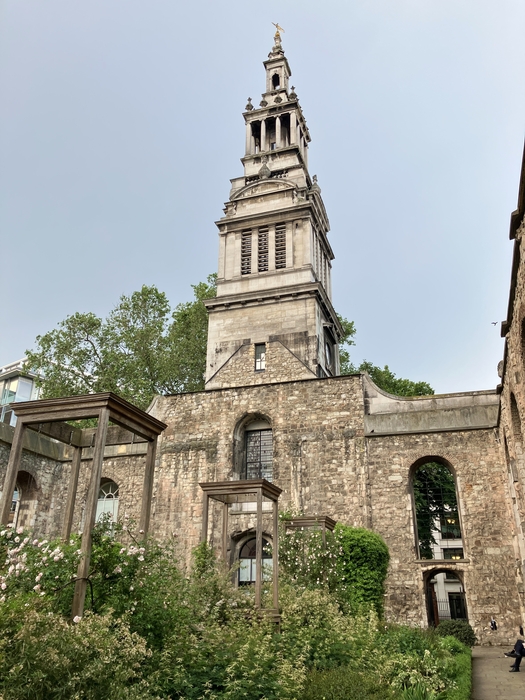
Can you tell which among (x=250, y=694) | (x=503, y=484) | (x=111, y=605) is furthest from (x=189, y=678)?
(x=503, y=484)

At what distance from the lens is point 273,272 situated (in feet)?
82.7

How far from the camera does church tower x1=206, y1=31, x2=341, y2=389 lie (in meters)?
23.0

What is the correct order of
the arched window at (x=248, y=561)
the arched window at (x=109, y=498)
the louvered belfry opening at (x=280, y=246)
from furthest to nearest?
the louvered belfry opening at (x=280, y=246) → the arched window at (x=109, y=498) → the arched window at (x=248, y=561)

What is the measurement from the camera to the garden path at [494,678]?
9352mm

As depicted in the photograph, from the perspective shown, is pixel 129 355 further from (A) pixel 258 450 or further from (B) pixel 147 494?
(B) pixel 147 494

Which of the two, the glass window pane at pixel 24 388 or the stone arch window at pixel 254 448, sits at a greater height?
the glass window pane at pixel 24 388

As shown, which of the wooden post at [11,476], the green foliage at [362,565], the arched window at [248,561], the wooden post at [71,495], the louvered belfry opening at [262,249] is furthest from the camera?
the louvered belfry opening at [262,249]

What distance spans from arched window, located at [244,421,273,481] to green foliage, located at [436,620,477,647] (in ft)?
23.5

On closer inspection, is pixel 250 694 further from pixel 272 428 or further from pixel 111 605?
pixel 272 428

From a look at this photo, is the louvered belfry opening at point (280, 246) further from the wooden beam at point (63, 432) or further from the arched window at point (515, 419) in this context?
the wooden beam at point (63, 432)

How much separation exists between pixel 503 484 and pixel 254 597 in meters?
9.56

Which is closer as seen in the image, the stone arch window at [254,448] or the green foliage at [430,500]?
the stone arch window at [254,448]

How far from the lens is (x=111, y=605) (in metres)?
6.55

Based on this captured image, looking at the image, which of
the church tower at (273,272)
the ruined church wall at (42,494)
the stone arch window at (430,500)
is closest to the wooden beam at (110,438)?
Answer: the ruined church wall at (42,494)
